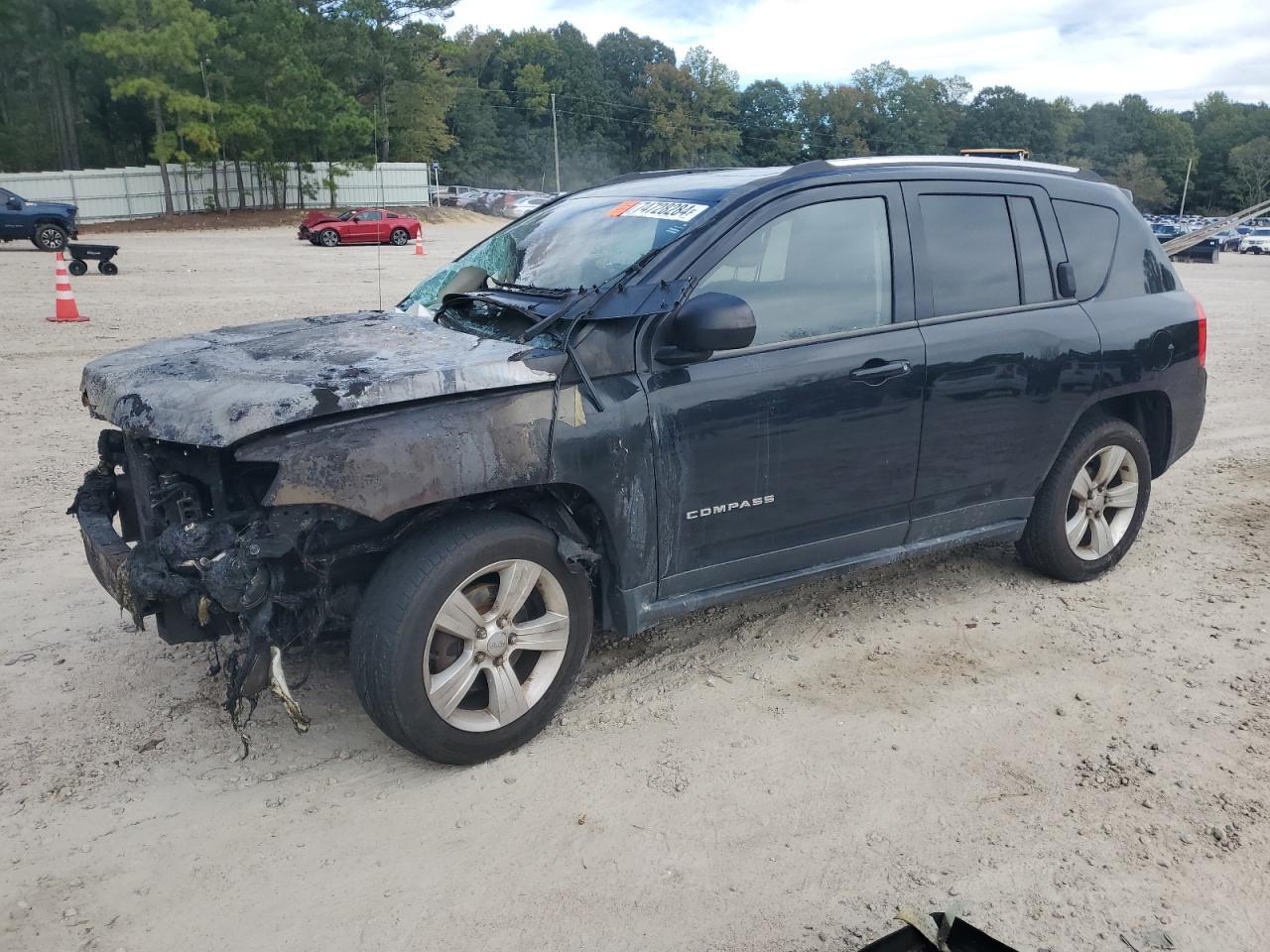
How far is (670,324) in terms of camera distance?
138 inches

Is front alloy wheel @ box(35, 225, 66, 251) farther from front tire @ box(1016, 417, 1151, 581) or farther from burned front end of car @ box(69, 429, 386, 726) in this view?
front tire @ box(1016, 417, 1151, 581)

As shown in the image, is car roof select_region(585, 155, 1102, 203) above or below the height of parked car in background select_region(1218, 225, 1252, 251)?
above

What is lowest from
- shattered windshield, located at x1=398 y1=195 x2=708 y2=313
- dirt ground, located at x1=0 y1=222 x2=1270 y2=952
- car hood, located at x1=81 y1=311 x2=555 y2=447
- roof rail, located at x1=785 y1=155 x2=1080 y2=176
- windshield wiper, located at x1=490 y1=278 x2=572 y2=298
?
dirt ground, located at x1=0 y1=222 x2=1270 y2=952

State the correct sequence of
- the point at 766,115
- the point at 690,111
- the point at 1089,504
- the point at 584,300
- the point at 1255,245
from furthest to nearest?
the point at 690,111
the point at 766,115
the point at 1255,245
the point at 1089,504
the point at 584,300

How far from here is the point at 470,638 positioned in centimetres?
329

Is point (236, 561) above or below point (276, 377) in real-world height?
below

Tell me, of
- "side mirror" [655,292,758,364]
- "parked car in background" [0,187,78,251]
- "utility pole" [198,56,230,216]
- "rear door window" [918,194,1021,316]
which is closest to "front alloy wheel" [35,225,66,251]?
"parked car in background" [0,187,78,251]

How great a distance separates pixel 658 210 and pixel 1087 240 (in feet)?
7.28

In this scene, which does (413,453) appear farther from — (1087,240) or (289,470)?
(1087,240)

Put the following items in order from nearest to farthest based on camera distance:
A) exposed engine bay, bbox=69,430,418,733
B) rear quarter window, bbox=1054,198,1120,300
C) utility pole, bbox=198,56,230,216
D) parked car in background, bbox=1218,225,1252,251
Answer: exposed engine bay, bbox=69,430,418,733
rear quarter window, bbox=1054,198,1120,300
utility pole, bbox=198,56,230,216
parked car in background, bbox=1218,225,1252,251

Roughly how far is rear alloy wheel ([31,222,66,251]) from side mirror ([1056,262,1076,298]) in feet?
89.1

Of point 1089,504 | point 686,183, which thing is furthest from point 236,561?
point 1089,504

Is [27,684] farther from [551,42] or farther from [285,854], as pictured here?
[551,42]

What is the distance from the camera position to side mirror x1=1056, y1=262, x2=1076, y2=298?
4.63 m
